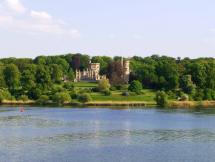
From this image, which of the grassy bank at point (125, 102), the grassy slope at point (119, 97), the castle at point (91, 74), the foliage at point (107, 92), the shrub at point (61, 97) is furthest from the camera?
the castle at point (91, 74)

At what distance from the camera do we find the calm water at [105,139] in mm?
45344

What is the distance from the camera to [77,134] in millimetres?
60469

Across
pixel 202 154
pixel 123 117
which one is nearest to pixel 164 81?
pixel 123 117

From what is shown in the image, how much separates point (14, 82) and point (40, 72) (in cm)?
617

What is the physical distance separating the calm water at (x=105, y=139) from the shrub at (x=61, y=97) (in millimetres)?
Answer: 33137

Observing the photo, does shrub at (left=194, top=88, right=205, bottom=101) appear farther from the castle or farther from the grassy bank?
the castle

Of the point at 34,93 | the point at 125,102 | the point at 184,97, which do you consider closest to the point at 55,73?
the point at 34,93

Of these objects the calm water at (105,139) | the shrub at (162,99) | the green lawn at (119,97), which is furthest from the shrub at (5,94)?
the calm water at (105,139)

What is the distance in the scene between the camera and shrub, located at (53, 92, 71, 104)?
11738 cm

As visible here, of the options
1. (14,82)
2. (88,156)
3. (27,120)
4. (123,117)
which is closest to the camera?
(88,156)

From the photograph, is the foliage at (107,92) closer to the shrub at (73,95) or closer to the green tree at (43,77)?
the shrub at (73,95)

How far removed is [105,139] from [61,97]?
62.0 metres

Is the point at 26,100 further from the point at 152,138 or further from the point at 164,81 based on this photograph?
the point at 152,138

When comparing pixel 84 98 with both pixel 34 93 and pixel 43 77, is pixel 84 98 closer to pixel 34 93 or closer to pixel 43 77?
pixel 34 93
